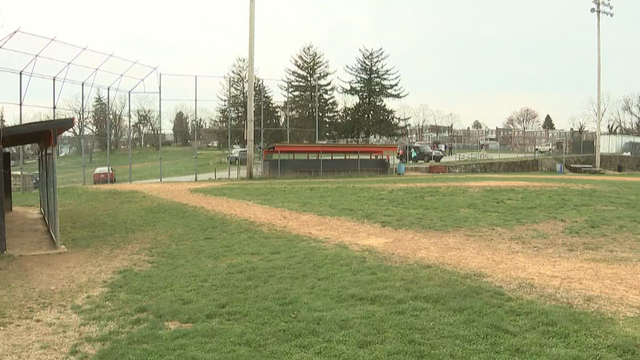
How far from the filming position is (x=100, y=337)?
4.91 meters

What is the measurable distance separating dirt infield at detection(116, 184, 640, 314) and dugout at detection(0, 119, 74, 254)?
4.21 m

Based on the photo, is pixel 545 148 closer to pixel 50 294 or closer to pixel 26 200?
pixel 26 200

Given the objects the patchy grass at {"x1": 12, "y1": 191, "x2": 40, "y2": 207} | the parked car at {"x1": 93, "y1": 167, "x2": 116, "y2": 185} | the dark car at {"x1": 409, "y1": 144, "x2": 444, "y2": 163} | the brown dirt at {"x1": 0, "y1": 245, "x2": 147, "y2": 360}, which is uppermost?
the dark car at {"x1": 409, "y1": 144, "x2": 444, "y2": 163}

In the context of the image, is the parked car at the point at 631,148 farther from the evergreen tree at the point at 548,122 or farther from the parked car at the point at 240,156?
the evergreen tree at the point at 548,122

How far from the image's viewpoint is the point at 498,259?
787 cm

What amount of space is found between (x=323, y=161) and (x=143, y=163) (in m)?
10.9

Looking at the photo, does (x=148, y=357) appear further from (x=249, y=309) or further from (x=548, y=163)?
(x=548, y=163)

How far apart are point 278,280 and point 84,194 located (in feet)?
46.0

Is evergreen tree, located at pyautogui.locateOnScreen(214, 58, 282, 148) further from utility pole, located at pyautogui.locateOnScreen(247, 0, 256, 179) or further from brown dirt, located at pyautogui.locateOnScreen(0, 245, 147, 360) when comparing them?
brown dirt, located at pyautogui.locateOnScreen(0, 245, 147, 360)

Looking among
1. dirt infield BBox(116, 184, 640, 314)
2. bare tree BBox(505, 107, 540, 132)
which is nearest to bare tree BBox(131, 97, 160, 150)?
dirt infield BBox(116, 184, 640, 314)

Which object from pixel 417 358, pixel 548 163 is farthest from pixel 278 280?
pixel 548 163

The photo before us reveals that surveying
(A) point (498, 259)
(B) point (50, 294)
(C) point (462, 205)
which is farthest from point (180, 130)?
(A) point (498, 259)

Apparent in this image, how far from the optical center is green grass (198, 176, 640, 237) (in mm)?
11359

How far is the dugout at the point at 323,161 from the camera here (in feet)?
85.9
